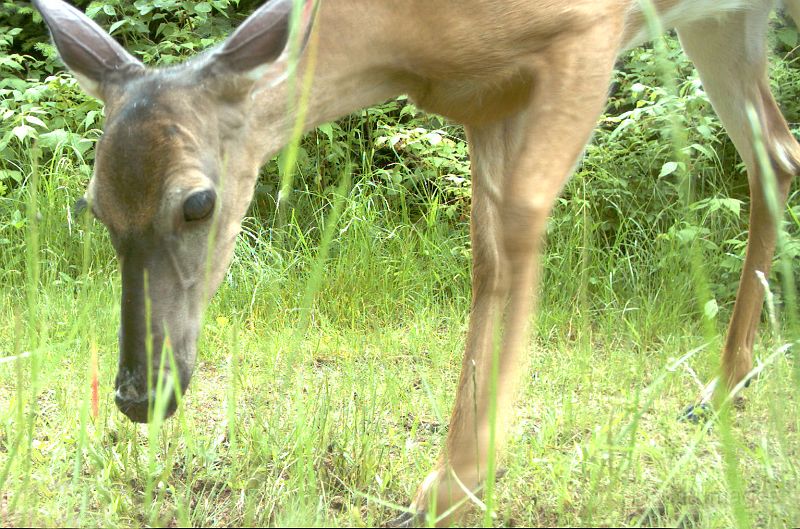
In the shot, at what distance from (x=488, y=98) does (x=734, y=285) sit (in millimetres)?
2547

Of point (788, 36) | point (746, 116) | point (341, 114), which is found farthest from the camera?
point (788, 36)

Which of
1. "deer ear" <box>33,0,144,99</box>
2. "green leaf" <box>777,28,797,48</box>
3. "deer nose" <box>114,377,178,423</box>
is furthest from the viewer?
"green leaf" <box>777,28,797,48</box>

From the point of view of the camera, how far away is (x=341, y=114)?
10.6ft

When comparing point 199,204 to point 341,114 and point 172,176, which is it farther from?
point 341,114

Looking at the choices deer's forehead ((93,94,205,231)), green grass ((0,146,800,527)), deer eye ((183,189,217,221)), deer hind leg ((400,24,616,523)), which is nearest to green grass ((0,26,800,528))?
green grass ((0,146,800,527))

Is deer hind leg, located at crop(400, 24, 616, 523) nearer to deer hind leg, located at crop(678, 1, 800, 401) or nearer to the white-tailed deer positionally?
the white-tailed deer

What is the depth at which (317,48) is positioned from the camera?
308 cm

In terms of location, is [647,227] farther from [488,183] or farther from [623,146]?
[488,183]

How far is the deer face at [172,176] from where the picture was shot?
272 cm

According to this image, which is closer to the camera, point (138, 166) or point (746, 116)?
point (138, 166)

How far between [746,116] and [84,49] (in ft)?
8.81

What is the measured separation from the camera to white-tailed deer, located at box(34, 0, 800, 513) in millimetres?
2732

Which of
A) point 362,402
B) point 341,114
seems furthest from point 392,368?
point 341,114

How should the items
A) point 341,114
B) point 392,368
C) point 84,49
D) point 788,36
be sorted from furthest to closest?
1. point 788,36
2. point 392,368
3. point 341,114
4. point 84,49
